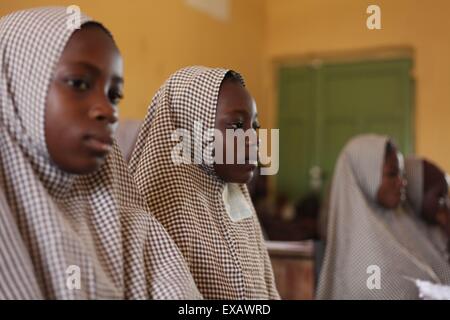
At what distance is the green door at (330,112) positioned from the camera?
611 cm

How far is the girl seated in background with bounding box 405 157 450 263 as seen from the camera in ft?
10.1

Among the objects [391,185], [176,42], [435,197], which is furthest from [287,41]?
[391,185]

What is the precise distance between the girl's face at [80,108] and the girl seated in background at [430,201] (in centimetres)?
230

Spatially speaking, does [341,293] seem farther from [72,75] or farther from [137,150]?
[72,75]

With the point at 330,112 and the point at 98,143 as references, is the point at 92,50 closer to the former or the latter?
the point at 98,143

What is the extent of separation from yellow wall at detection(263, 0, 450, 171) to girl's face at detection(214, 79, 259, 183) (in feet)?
12.4

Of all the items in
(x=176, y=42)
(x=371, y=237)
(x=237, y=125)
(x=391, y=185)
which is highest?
(x=176, y=42)

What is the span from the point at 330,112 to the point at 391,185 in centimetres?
383

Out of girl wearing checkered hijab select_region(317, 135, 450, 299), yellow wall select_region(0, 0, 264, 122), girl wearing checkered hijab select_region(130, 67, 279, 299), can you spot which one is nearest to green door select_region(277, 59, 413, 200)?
yellow wall select_region(0, 0, 264, 122)

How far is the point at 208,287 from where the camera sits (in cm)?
144

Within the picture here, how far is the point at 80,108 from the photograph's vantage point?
1.02 m

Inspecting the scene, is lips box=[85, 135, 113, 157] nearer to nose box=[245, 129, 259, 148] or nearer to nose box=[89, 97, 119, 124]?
nose box=[89, 97, 119, 124]

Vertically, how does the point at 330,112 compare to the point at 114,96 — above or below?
below
